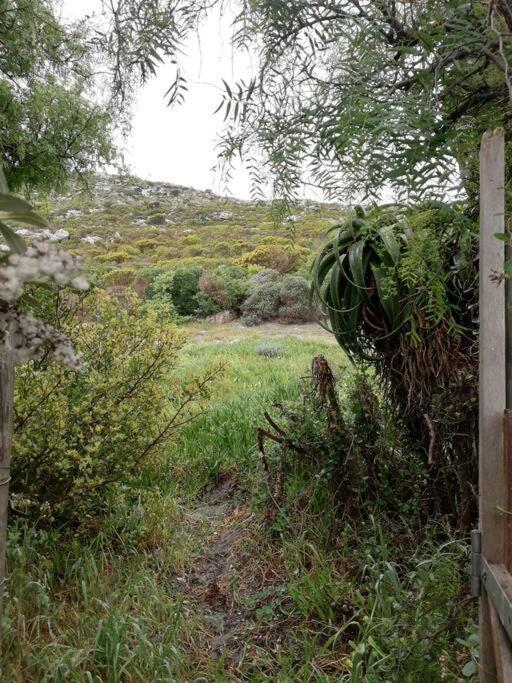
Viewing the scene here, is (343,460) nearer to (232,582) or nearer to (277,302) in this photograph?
(232,582)

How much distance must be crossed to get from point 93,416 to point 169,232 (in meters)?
24.1

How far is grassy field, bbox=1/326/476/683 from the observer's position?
197 centimetres

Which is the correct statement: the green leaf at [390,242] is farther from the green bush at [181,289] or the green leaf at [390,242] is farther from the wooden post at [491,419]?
the green bush at [181,289]

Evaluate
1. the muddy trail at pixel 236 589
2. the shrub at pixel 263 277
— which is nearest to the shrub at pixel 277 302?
the shrub at pixel 263 277

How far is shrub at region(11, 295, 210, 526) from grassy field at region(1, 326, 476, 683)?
193mm

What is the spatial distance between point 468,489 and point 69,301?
2.14 m

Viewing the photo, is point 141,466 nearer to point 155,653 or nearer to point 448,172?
point 155,653

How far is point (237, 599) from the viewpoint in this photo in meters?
2.66

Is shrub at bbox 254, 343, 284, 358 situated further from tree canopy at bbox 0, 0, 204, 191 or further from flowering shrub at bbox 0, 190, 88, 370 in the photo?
flowering shrub at bbox 0, 190, 88, 370

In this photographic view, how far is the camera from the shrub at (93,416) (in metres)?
2.57

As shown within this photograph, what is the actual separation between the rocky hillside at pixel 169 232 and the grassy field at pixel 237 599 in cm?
A: 964

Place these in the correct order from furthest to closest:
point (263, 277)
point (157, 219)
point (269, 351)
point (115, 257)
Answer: point (157, 219), point (115, 257), point (263, 277), point (269, 351)

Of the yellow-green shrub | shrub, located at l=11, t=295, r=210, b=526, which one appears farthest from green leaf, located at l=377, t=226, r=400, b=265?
the yellow-green shrub

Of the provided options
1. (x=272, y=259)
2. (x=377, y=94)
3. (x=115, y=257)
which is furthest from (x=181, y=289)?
(x=377, y=94)
